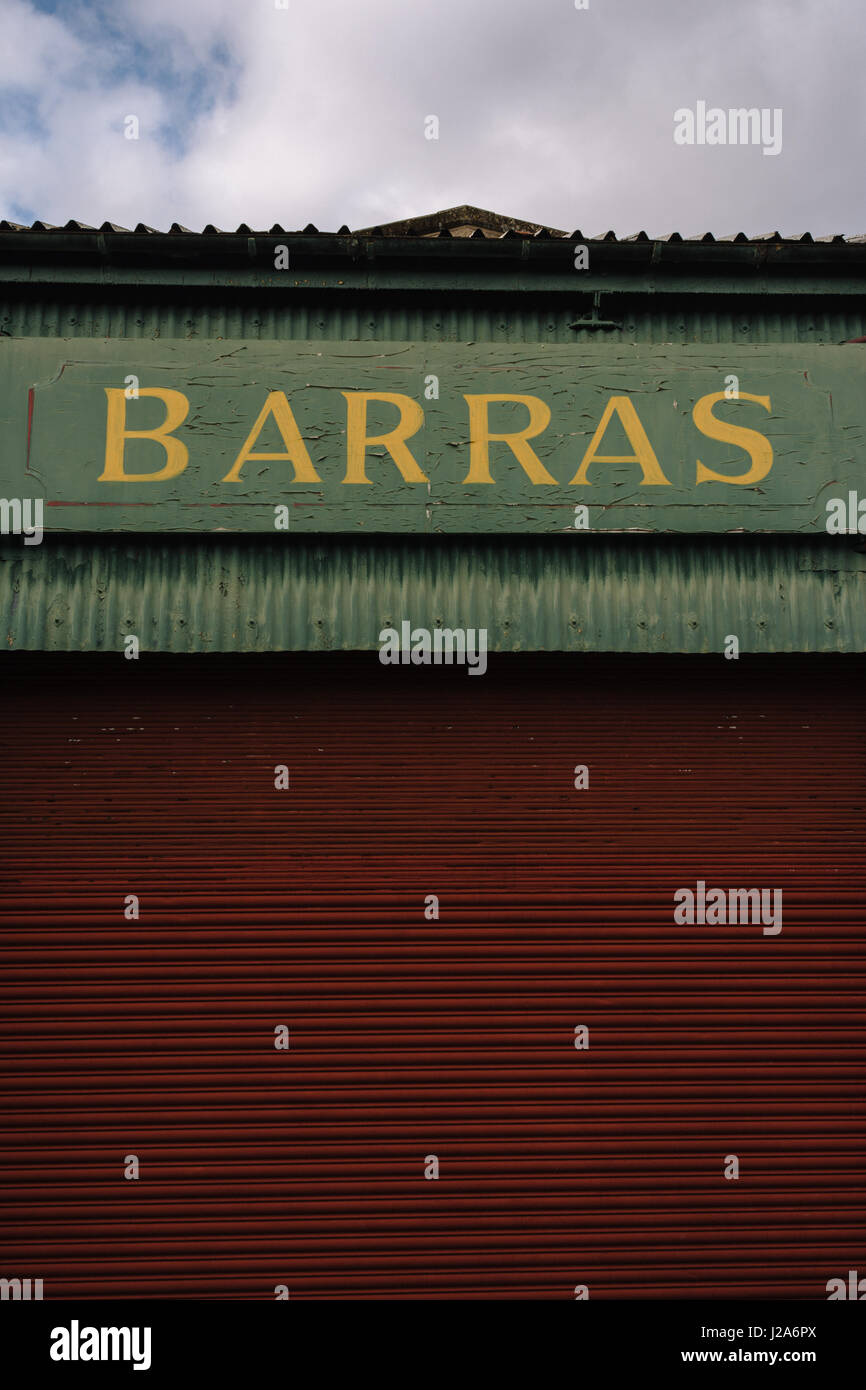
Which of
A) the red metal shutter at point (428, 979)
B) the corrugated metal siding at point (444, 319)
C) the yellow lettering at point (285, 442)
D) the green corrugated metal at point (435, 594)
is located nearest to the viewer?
Result: the red metal shutter at point (428, 979)

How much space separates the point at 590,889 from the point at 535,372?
12.7 feet

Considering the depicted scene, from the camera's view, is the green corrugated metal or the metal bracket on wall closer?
the green corrugated metal

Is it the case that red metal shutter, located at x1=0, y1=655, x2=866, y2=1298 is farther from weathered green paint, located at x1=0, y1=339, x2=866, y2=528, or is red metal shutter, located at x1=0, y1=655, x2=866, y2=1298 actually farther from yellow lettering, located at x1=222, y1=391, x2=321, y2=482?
yellow lettering, located at x1=222, y1=391, x2=321, y2=482

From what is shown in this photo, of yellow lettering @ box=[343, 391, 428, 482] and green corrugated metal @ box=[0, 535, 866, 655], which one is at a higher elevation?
yellow lettering @ box=[343, 391, 428, 482]

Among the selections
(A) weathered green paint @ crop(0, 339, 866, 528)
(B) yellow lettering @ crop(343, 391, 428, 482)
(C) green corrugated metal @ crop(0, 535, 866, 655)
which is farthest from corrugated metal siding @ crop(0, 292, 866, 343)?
(C) green corrugated metal @ crop(0, 535, 866, 655)

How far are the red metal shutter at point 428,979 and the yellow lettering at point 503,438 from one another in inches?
55.2

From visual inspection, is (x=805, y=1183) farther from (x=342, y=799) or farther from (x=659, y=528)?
(x=659, y=528)

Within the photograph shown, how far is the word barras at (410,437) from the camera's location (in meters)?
5.34

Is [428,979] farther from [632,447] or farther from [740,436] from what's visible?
[740,436]

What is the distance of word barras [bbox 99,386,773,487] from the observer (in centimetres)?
534

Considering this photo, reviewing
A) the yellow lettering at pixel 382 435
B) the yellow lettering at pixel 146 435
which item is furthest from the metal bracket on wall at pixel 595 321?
the yellow lettering at pixel 146 435

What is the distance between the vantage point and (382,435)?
541 cm

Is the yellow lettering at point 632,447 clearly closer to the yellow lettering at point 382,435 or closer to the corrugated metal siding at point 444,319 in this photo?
the corrugated metal siding at point 444,319

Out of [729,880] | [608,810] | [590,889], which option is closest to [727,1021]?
[729,880]
